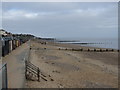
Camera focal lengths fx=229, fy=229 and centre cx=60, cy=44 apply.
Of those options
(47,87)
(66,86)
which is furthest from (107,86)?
(47,87)

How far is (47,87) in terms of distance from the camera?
1404cm

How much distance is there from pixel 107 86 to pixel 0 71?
10.3 metres

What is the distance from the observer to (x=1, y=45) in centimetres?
2822

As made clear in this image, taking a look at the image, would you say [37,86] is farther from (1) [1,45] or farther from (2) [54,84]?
(1) [1,45]

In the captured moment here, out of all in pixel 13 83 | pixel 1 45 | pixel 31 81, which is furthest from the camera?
pixel 1 45

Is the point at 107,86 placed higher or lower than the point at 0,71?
lower

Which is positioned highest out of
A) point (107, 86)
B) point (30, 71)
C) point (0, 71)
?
point (0, 71)

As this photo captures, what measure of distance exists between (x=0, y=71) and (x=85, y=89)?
8.38 metres

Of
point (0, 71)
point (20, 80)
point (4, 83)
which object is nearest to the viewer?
point (0, 71)

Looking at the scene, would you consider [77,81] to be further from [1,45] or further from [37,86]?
[1,45]

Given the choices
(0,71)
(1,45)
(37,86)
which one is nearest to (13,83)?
(37,86)

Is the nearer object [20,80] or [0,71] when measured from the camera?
[0,71]

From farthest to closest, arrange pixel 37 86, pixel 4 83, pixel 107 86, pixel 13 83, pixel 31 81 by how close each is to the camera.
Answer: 1. pixel 107 86
2. pixel 31 81
3. pixel 37 86
4. pixel 13 83
5. pixel 4 83

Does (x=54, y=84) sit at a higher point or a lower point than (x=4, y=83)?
lower
